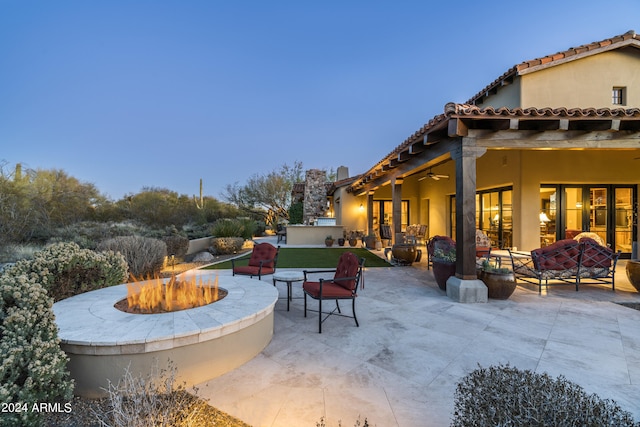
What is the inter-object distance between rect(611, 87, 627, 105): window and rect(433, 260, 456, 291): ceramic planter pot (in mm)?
7521

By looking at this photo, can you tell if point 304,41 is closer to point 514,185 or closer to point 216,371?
point 514,185

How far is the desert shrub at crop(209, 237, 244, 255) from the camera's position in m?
11.1

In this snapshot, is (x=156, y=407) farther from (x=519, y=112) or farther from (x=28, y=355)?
(x=519, y=112)

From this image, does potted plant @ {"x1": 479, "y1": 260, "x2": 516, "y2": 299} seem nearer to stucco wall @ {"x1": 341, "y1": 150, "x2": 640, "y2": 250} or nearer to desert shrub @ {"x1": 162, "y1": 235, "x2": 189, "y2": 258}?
stucco wall @ {"x1": 341, "y1": 150, "x2": 640, "y2": 250}

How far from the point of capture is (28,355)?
76.7 inches

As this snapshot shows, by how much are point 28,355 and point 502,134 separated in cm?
625

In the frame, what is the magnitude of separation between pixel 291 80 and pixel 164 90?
828 cm

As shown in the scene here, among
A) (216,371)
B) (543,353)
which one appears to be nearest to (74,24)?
(216,371)

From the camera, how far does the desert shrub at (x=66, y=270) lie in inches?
133

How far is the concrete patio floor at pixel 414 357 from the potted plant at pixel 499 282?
0.16 meters

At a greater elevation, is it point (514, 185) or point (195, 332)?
point (514, 185)

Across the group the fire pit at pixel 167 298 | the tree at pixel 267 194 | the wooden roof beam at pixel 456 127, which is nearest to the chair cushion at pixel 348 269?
the fire pit at pixel 167 298

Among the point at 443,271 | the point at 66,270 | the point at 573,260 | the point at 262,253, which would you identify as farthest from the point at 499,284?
the point at 66,270

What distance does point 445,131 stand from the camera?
5.14m
